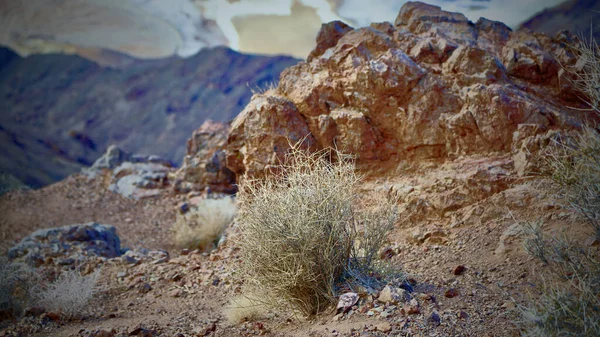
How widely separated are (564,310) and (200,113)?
93.9 feet

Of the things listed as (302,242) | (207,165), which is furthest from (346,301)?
(207,165)

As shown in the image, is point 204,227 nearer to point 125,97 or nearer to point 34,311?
point 34,311

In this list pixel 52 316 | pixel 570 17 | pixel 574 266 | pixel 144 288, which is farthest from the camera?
pixel 570 17

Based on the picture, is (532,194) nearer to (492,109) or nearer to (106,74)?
(492,109)

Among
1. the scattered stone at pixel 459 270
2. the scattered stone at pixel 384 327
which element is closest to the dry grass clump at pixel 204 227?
the scattered stone at pixel 459 270

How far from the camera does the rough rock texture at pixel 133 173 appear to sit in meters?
11.1

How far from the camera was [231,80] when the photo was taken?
30453 millimetres

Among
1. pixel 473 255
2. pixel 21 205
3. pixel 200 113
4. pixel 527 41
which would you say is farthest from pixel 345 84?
pixel 200 113

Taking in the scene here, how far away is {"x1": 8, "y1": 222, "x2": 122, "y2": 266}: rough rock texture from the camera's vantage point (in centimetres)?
641

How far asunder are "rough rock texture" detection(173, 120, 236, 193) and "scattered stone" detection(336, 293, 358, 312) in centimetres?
677

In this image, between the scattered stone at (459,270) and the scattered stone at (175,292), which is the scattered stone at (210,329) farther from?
the scattered stone at (459,270)

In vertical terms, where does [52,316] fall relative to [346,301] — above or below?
below

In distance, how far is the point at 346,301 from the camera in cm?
331

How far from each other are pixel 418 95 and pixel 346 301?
10.7ft
